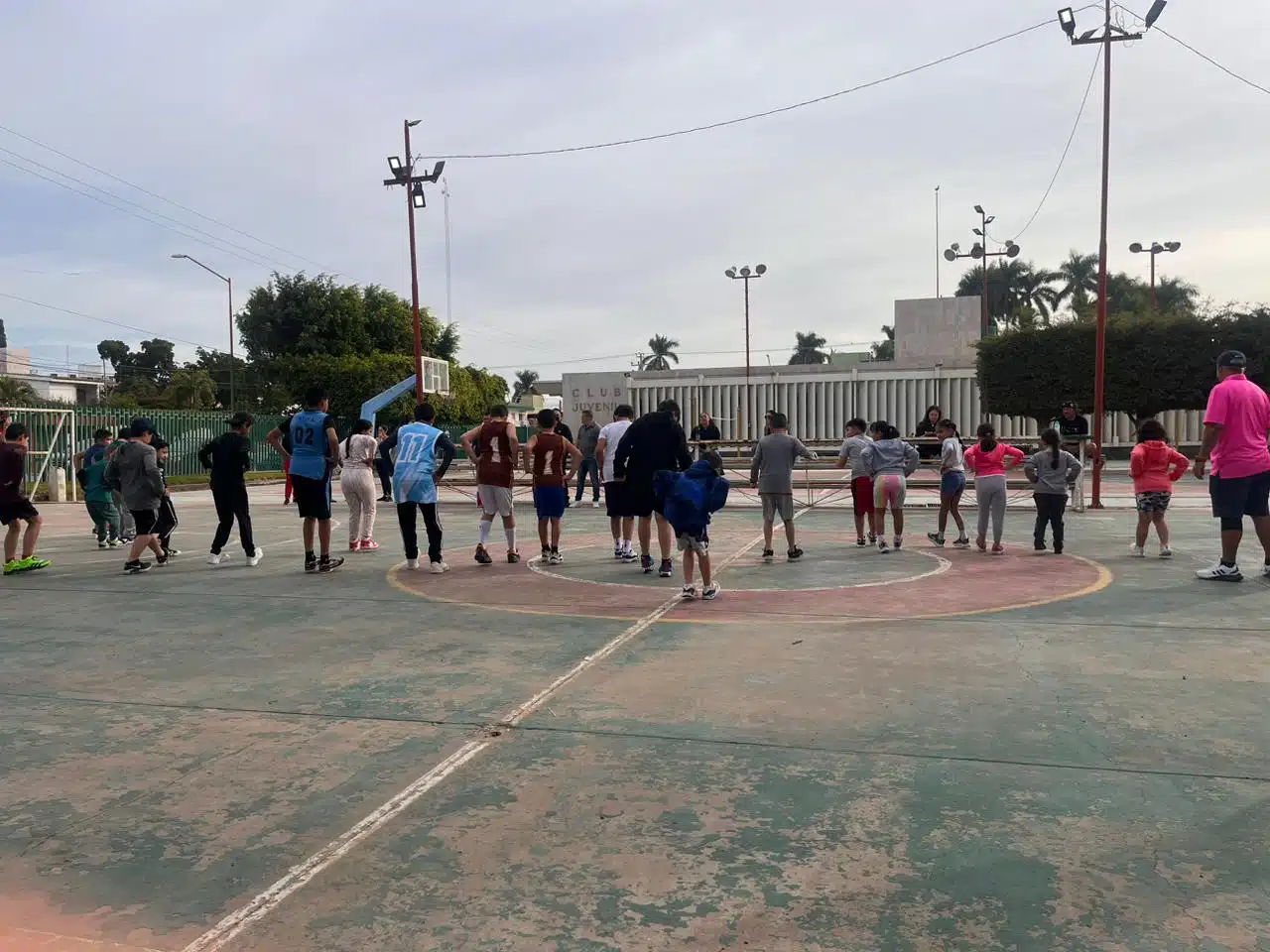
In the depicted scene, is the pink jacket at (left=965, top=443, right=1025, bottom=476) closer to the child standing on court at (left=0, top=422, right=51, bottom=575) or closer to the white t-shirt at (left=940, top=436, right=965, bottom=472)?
the white t-shirt at (left=940, top=436, right=965, bottom=472)

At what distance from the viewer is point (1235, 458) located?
359 inches

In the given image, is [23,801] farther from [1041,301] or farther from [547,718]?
[1041,301]

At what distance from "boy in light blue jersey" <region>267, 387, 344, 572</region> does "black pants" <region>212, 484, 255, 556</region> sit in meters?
0.74

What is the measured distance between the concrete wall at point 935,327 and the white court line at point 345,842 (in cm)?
4725

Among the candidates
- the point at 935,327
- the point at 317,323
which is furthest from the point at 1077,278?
the point at 317,323

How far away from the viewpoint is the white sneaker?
9.02 m

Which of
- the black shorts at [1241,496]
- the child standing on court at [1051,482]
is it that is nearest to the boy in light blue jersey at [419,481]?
the child standing on court at [1051,482]

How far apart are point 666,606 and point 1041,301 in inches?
2655

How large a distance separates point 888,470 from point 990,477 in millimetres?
1160

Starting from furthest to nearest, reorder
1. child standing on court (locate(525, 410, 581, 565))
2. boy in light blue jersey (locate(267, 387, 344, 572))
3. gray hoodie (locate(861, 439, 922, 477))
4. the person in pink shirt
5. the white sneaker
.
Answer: gray hoodie (locate(861, 439, 922, 477)), the person in pink shirt, child standing on court (locate(525, 410, 581, 565)), boy in light blue jersey (locate(267, 387, 344, 572)), the white sneaker

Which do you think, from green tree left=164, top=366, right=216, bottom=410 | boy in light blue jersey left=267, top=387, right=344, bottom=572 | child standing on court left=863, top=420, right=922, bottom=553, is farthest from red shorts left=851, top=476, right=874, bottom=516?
green tree left=164, top=366, right=216, bottom=410

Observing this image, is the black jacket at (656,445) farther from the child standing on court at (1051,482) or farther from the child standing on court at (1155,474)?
the child standing on court at (1155,474)

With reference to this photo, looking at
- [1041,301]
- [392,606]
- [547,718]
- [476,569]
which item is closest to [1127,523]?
[476,569]

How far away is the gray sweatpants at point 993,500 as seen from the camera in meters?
11.5
